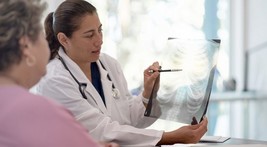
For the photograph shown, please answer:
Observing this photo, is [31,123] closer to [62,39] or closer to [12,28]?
[12,28]

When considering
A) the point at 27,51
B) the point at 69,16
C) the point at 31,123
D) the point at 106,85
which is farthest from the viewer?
the point at 106,85

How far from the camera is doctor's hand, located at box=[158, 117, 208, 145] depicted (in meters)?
1.68

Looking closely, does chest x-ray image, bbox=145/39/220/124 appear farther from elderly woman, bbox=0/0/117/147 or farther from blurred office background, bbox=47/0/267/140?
blurred office background, bbox=47/0/267/140

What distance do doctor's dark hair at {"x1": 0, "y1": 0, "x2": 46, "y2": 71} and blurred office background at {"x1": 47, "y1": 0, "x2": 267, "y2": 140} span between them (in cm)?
210

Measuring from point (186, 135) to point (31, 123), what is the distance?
911mm

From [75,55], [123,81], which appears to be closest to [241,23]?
[123,81]

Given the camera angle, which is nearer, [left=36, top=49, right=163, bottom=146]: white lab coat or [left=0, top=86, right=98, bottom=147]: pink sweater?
[left=0, top=86, right=98, bottom=147]: pink sweater

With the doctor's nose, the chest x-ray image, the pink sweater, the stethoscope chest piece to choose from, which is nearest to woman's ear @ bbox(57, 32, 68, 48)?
the doctor's nose

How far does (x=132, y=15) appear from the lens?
323 cm

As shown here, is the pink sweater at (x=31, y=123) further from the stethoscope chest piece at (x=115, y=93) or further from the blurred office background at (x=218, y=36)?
the blurred office background at (x=218, y=36)

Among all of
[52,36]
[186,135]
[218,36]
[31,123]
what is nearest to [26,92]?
[31,123]

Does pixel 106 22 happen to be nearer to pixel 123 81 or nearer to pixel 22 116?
pixel 123 81

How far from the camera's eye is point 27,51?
0.98 meters

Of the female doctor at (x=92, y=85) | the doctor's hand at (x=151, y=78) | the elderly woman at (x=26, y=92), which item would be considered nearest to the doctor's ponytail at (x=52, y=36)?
the female doctor at (x=92, y=85)
